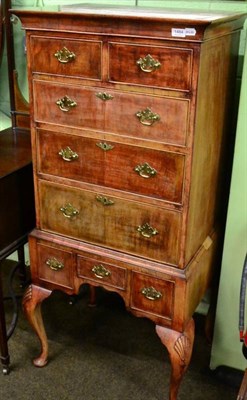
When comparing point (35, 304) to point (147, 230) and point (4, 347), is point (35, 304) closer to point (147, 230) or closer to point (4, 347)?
point (4, 347)

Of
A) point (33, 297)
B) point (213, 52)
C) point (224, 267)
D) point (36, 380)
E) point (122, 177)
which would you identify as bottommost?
point (36, 380)

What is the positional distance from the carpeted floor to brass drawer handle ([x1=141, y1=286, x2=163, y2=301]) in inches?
20.2

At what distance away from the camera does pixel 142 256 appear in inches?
65.0

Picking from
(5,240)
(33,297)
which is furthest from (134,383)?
(5,240)

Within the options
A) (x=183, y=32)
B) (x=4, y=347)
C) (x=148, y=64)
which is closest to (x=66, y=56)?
(x=148, y=64)

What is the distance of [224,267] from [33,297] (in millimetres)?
750

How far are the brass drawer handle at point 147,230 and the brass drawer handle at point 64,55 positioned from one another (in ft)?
1.88

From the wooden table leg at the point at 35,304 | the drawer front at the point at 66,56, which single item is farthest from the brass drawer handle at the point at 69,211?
the drawer front at the point at 66,56

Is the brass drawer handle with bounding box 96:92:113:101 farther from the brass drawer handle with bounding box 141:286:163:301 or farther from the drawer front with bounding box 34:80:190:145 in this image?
the brass drawer handle with bounding box 141:286:163:301

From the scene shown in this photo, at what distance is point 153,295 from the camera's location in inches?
65.5

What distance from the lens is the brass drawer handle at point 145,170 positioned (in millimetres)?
1523

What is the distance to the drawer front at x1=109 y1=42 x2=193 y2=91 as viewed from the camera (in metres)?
1.36

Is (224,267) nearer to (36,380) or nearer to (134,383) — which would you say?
(134,383)

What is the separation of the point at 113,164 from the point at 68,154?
172 mm
